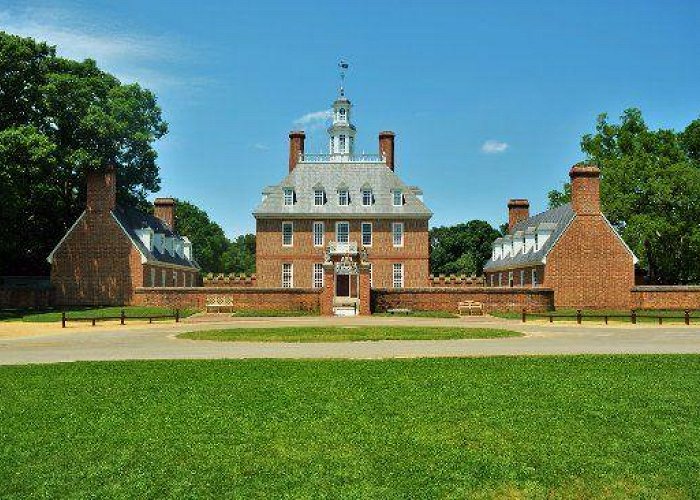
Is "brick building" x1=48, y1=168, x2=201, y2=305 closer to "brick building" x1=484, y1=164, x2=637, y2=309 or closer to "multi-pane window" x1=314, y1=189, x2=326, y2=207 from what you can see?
"multi-pane window" x1=314, y1=189, x2=326, y2=207

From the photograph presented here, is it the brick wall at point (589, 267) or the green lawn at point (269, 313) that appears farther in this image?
the brick wall at point (589, 267)

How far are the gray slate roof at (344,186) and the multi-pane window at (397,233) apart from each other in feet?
2.87

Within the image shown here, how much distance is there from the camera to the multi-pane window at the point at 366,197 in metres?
53.1

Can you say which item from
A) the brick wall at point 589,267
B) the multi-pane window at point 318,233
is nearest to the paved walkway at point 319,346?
the brick wall at point 589,267

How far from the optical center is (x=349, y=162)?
5578 centimetres

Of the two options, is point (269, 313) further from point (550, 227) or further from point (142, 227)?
point (550, 227)

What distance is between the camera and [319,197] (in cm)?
5312

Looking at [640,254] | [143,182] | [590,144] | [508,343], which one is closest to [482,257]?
[590,144]

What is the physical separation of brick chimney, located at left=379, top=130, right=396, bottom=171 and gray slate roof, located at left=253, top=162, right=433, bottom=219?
2.42 m

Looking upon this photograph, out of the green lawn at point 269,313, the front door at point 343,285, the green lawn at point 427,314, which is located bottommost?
the green lawn at point 427,314

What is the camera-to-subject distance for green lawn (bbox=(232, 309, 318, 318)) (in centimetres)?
3709

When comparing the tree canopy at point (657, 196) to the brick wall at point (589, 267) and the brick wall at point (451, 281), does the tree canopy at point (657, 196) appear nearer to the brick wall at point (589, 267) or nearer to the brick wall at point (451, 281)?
the brick wall at point (589, 267)

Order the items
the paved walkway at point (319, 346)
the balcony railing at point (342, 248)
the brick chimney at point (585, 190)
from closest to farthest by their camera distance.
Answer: the paved walkway at point (319, 346), the brick chimney at point (585, 190), the balcony railing at point (342, 248)

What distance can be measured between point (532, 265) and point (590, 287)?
471cm
